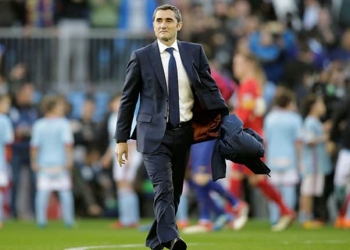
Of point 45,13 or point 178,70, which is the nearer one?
point 178,70

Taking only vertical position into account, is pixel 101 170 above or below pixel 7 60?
below

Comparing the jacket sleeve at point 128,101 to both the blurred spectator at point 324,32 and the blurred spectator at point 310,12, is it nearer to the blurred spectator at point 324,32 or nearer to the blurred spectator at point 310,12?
the blurred spectator at point 324,32

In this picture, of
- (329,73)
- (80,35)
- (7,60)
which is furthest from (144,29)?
(329,73)

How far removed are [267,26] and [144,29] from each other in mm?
2582

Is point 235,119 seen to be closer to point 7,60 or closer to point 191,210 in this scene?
point 191,210

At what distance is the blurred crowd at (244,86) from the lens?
1942 centimetres

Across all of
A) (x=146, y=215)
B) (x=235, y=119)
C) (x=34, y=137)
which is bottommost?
(x=146, y=215)

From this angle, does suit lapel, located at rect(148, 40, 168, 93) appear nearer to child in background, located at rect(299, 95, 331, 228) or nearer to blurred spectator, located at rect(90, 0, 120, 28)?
child in background, located at rect(299, 95, 331, 228)

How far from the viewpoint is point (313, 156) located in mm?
19922

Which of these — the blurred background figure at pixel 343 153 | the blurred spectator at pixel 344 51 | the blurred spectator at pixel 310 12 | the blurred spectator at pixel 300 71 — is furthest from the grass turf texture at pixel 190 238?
the blurred spectator at pixel 310 12

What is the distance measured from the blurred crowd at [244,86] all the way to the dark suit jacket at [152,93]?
5.00m

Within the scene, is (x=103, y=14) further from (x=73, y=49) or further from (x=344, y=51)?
(x=344, y=51)

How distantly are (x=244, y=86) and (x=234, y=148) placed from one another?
6545 millimetres

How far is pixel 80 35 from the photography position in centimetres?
2484
